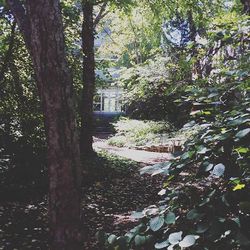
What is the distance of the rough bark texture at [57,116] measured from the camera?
123 inches

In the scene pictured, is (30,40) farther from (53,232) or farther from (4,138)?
(4,138)

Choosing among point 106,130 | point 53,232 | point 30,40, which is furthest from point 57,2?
point 106,130

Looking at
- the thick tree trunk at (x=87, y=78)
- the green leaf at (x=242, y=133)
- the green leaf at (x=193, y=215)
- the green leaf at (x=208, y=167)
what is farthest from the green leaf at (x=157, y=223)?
the thick tree trunk at (x=87, y=78)

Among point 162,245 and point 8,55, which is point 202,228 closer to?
point 162,245

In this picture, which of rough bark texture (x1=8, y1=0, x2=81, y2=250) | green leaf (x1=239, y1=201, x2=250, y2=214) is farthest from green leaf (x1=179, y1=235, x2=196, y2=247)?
rough bark texture (x1=8, y1=0, x2=81, y2=250)

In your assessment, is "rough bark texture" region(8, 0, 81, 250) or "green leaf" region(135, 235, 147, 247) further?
"rough bark texture" region(8, 0, 81, 250)

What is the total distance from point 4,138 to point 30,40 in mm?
5818

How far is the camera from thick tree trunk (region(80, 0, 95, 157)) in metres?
11.2

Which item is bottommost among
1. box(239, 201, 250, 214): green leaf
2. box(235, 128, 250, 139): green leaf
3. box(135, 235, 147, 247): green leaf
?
box(135, 235, 147, 247): green leaf

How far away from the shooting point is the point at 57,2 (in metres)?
3.19

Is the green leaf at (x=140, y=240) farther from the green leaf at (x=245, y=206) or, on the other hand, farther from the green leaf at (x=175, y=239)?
the green leaf at (x=245, y=206)

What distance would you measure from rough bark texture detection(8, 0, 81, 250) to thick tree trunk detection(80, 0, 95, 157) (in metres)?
7.98

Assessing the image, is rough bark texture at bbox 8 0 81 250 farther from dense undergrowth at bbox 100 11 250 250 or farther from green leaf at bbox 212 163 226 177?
green leaf at bbox 212 163 226 177

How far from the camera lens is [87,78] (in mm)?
11203
